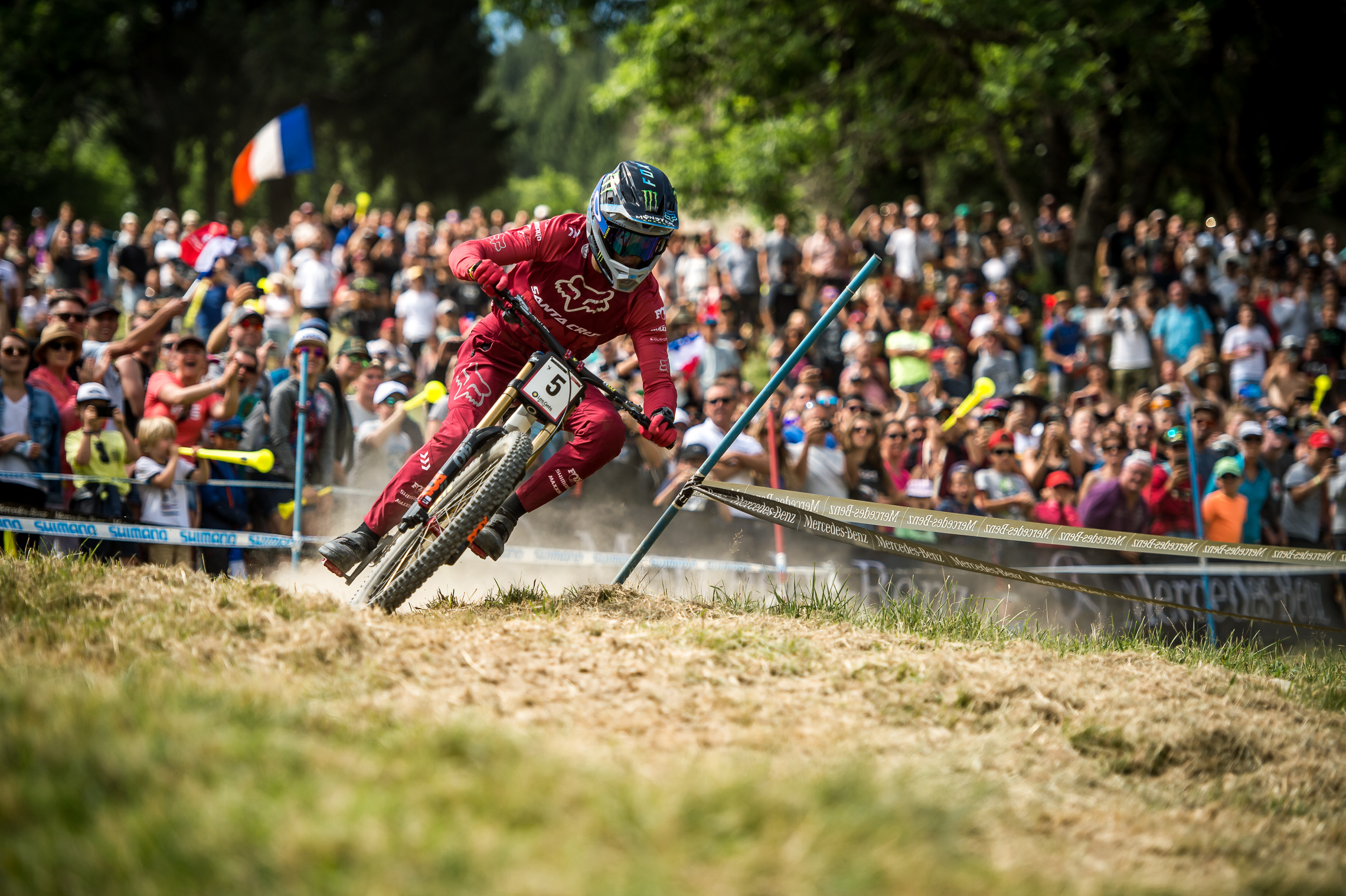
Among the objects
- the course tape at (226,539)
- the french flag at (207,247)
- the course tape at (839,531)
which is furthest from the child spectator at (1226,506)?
the french flag at (207,247)

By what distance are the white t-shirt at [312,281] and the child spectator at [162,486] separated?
7150 millimetres

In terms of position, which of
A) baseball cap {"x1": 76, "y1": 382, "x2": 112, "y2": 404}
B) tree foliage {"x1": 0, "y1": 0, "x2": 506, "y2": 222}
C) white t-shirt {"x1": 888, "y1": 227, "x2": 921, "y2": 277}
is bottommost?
baseball cap {"x1": 76, "y1": 382, "x2": 112, "y2": 404}

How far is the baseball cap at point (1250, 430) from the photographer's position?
11.1m

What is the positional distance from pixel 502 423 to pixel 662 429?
0.94m

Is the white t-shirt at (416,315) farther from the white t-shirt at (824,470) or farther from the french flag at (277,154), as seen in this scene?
the white t-shirt at (824,470)

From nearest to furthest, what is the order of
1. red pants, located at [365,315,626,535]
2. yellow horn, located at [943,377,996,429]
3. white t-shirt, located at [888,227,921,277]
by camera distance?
red pants, located at [365,315,626,535] < yellow horn, located at [943,377,996,429] < white t-shirt, located at [888,227,921,277]

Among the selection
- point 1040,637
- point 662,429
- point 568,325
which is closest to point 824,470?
point 1040,637

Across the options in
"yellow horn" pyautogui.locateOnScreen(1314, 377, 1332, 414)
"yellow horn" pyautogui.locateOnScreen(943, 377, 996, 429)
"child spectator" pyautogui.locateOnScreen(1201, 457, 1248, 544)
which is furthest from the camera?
"yellow horn" pyautogui.locateOnScreen(1314, 377, 1332, 414)

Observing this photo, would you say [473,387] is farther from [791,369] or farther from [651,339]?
[791,369]

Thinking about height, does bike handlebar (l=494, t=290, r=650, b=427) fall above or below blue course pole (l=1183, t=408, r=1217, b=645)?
above

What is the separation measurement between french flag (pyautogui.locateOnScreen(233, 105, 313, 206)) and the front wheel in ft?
32.9

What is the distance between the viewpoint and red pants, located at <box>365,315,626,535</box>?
6.38 meters

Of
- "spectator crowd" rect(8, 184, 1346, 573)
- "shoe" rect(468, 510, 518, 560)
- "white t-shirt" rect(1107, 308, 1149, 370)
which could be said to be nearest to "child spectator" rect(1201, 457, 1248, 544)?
"spectator crowd" rect(8, 184, 1346, 573)

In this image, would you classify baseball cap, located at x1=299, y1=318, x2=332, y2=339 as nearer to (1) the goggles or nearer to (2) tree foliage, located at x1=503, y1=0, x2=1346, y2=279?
(1) the goggles
